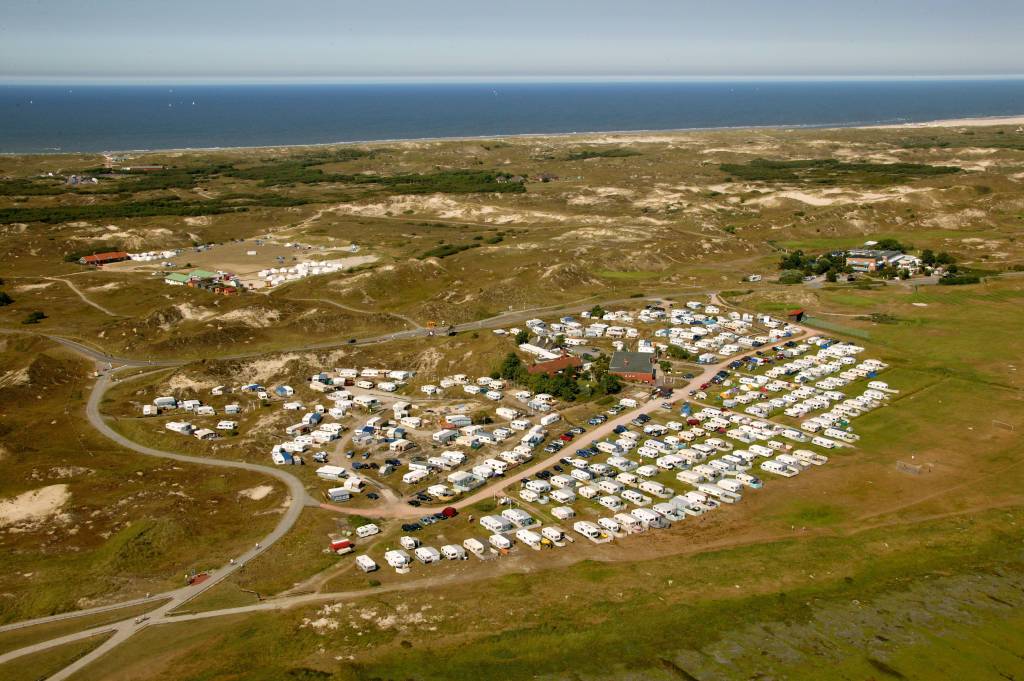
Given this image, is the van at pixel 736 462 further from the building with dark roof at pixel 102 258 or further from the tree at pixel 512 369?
the building with dark roof at pixel 102 258

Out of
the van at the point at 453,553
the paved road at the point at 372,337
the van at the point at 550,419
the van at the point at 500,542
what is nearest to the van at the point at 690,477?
the van at the point at 550,419

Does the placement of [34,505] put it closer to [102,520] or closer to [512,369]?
[102,520]

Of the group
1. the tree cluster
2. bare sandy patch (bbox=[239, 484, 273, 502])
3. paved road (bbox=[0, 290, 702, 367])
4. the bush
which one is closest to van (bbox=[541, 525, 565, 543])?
bare sandy patch (bbox=[239, 484, 273, 502])

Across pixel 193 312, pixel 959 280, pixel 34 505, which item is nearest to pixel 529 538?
pixel 34 505

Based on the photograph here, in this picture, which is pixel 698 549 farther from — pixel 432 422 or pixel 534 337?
pixel 534 337

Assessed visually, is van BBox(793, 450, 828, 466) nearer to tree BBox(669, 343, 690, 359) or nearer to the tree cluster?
the tree cluster

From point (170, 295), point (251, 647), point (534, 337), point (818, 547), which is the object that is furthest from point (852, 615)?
point (170, 295)
